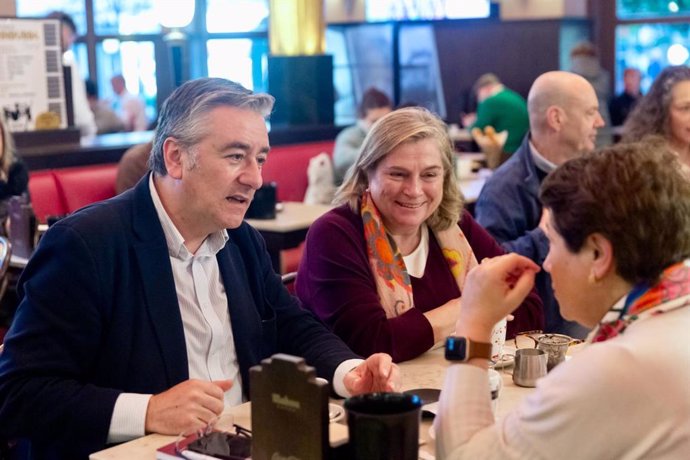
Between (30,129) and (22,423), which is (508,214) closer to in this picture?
(22,423)

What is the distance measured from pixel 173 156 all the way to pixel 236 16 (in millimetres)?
10900

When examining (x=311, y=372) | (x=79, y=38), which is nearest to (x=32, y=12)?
(x=79, y=38)

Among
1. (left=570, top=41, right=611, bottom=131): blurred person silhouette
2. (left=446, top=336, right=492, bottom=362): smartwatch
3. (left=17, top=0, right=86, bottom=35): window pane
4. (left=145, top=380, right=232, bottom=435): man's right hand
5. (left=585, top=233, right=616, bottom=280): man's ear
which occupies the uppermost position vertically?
(left=17, top=0, right=86, bottom=35): window pane

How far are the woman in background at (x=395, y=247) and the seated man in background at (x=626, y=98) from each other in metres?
8.91

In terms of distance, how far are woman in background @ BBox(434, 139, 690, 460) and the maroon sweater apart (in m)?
0.87

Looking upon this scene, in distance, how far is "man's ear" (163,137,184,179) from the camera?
7.48ft

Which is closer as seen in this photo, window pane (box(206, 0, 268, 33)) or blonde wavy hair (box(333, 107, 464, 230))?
blonde wavy hair (box(333, 107, 464, 230))

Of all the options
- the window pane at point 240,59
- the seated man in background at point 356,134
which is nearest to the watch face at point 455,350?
the seated man in background at point 356,134

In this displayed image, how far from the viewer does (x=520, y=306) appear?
2.96 meters

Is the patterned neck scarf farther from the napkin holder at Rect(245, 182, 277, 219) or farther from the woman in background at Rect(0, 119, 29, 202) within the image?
the woman in background at Rect(0, 119, 29, 202)

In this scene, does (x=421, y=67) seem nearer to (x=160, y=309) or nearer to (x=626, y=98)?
(x=626, y=98)

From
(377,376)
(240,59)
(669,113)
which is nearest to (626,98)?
(240,59)

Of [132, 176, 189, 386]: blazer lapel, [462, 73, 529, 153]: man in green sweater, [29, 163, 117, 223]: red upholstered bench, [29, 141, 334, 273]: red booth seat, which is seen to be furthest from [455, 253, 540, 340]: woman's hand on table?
[462, 73, 529, 153]: man in green sweater

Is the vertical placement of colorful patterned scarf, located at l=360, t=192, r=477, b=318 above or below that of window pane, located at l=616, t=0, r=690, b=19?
below
